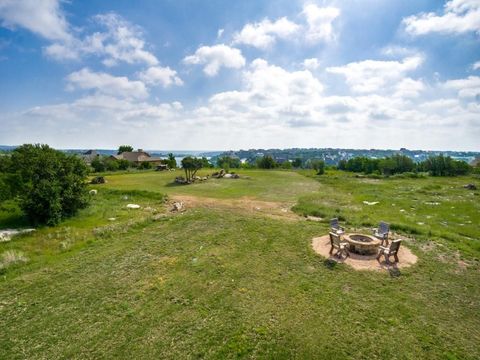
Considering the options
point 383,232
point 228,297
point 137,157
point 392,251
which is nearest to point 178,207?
point 228,297

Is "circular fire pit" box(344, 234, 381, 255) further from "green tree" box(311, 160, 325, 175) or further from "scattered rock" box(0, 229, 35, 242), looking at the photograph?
"green tree" box(311, 160, 325, 175)

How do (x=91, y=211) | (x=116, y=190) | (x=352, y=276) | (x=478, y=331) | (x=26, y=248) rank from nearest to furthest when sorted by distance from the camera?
1. (x=478, y=331)
2. (x=352, y=276)
3. (x=26, y=248)
4. (x=91, y=211)
5. (x=116, y=190)

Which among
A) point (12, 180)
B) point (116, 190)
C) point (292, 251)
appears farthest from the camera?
point (116, 190)

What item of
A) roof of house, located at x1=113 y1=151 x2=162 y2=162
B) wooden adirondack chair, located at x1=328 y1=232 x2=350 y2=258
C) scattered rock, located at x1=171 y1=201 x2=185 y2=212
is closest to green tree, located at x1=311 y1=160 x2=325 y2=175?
scattered rock, located at x1=171 y1=201 x2=185 y2=212

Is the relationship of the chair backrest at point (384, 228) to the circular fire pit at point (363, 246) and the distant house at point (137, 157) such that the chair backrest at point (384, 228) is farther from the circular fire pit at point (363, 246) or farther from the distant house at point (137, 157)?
the distant house at point (137, 157)

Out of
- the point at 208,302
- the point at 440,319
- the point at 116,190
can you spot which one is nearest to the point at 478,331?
the point at 440,319

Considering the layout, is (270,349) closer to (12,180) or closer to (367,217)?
(367,217)
